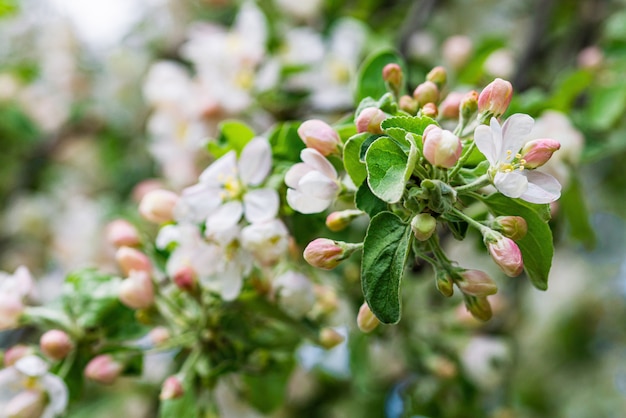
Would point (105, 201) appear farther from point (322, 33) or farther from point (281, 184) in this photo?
point (281, 184)

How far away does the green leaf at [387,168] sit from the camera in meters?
0.54

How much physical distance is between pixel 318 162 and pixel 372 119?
7cm

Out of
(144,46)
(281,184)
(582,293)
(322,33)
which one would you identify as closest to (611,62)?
(322,33)

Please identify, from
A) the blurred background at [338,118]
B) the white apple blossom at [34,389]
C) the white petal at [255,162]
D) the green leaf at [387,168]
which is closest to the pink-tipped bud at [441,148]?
the green leaf at [387,168]

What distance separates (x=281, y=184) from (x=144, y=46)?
118 centimetres

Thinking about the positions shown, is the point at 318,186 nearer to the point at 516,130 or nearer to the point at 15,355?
the point at 516,130

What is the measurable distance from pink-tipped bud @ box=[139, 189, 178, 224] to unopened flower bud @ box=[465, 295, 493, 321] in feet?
1.07

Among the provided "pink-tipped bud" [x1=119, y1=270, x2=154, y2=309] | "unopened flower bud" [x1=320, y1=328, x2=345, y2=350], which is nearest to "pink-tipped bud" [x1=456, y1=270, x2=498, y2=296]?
"unopened flower bud" [x1=320, y1=328, x2=345, y2=350]


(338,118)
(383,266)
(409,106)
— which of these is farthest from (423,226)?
(338,118)

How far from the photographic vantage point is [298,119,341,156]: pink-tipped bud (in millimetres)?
638

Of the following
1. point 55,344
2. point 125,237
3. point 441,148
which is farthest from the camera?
point 125,237

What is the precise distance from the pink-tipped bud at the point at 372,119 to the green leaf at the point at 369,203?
0.05 metres

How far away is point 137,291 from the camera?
74cm

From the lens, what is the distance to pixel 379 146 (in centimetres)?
56
